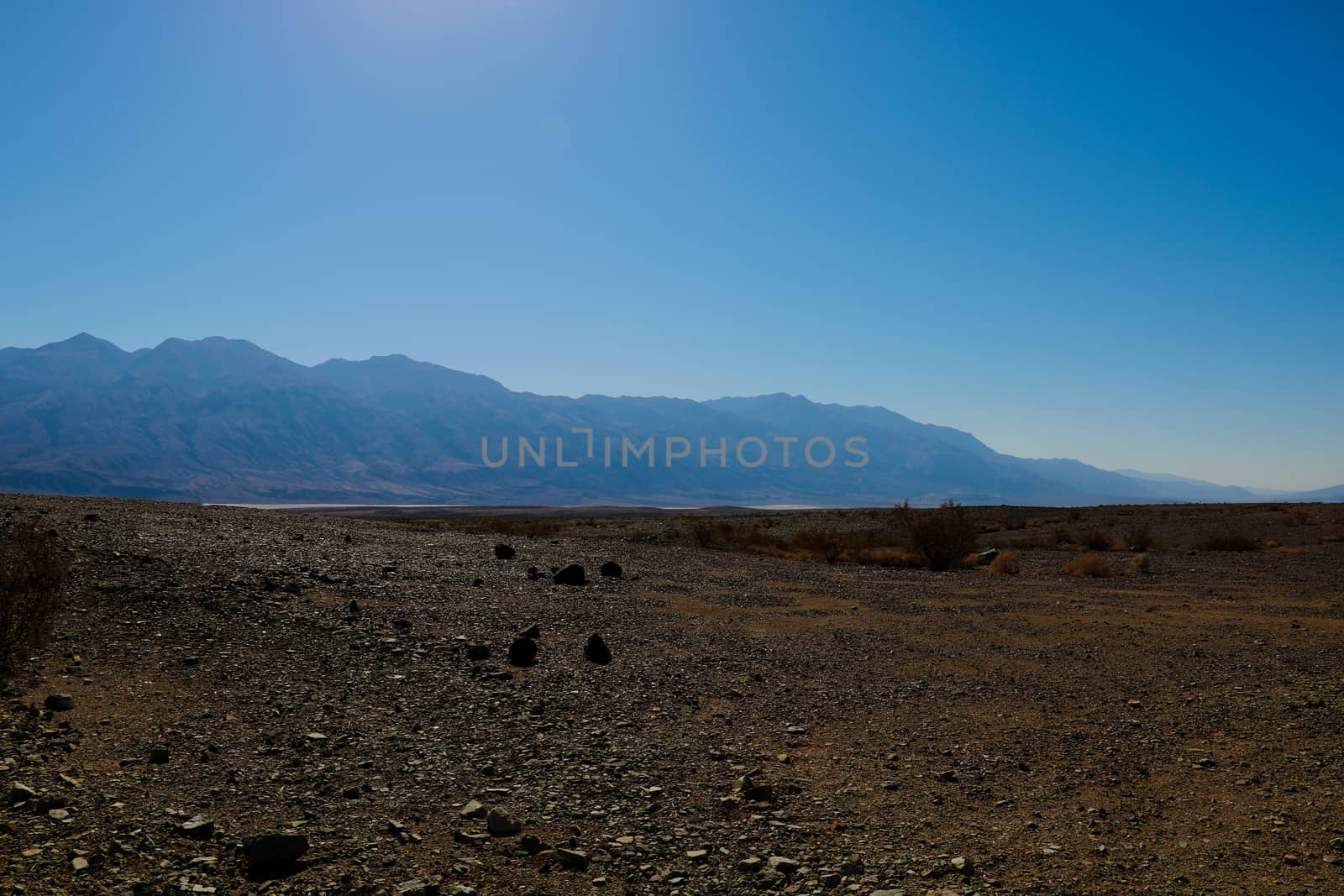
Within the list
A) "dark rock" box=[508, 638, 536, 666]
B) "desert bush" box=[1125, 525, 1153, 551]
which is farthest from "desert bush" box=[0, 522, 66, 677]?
"desert bush" box=[1125, 525, 1153, 551]

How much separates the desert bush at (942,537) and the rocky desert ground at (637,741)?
907cm

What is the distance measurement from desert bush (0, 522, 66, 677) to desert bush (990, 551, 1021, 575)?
20427 millimetres

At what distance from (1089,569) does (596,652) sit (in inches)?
636

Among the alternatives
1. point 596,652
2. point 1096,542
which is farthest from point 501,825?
point 1096,542

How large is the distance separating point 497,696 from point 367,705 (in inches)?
51.1

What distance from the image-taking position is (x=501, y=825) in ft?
19.1

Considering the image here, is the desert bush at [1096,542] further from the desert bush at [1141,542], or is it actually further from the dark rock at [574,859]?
the dark rock at [574,859]

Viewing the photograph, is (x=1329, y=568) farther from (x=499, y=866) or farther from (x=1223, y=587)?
(x=499, y=866)

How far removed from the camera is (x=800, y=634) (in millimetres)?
12820

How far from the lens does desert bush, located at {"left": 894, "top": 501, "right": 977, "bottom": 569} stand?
24141 millimetres

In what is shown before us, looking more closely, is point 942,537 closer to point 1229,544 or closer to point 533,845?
point 1229,544

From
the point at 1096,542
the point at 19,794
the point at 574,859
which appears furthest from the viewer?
the point at 1096,542

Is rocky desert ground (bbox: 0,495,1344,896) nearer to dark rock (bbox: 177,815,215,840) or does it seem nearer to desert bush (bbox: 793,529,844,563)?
dark rock (bbox: 177,815,215,840)

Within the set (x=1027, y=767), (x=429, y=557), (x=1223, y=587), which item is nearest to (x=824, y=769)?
(x=1027, y=767)
